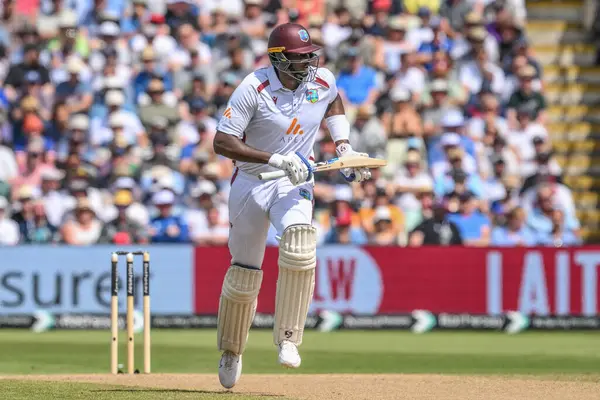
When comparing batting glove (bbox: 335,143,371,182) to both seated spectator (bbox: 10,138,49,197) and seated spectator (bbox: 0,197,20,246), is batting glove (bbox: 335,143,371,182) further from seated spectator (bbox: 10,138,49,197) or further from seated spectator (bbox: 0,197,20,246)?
seated spectator (bbox: 10,138,49,197)

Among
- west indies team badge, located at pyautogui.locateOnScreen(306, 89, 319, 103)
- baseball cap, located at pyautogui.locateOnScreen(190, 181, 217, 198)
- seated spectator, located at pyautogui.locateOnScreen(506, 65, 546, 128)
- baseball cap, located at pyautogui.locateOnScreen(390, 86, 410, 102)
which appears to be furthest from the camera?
seated spectator, located at pyautogui.locateOnScreen(506, 65, 546, 128)

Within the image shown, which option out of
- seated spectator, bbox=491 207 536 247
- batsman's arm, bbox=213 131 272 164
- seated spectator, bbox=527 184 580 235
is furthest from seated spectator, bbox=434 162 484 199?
batsman's arm, bbox=213 131 272 164

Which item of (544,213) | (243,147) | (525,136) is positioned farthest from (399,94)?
(243,147)

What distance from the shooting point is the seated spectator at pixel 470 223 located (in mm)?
16391

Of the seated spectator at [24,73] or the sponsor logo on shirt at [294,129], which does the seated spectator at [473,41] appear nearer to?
the seated spectator at [24,73]

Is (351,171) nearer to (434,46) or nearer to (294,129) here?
(294,129)

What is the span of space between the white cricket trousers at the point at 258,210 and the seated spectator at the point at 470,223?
760 cm

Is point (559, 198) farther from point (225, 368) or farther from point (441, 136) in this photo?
point (225, 368)

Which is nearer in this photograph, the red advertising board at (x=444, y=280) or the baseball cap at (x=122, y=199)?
the red advertising board at (x=444, y=280)

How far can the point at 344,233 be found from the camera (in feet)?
53.0

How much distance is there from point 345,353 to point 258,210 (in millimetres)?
4955

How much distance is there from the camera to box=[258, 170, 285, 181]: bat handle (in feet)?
27.9

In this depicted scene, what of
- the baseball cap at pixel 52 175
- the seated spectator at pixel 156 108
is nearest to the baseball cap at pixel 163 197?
the baseball cap at pixel 52 175

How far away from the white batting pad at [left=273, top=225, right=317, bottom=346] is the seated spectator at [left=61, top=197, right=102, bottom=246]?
7.61m
